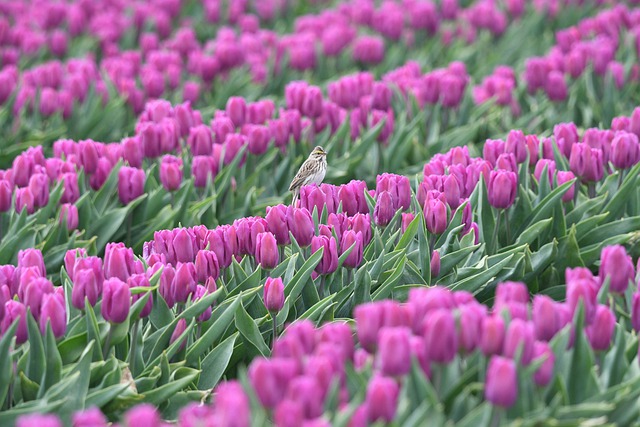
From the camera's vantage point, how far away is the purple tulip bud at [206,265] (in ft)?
11.6

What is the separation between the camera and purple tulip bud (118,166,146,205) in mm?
4844

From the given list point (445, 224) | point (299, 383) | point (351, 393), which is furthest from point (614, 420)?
point (445, 224)

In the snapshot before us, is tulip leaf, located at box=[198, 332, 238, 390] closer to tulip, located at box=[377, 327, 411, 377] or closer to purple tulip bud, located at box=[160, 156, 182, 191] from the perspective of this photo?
tulip, located at box=[377, 327, 411, 377]

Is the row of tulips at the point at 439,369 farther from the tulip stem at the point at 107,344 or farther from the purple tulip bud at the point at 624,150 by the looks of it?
the purple tulip bud at the point at 624,150

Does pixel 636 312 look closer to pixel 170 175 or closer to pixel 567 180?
pixel 567 180

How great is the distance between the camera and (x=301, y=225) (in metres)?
3.80

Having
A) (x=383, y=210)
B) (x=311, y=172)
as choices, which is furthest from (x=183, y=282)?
(x=311, y=172)

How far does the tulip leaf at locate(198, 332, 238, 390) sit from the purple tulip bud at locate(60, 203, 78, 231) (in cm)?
148

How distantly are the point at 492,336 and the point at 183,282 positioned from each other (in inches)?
48.1

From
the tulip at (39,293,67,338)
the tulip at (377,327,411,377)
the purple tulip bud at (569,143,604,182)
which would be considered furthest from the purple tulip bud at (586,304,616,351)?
the purple tulip bud at (569,143,604,182)

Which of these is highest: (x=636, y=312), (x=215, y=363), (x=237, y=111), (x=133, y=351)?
(x=237, y=111)

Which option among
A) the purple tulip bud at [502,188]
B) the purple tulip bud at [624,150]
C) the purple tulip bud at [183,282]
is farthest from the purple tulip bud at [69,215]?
the purple tulip bud at [624,150]

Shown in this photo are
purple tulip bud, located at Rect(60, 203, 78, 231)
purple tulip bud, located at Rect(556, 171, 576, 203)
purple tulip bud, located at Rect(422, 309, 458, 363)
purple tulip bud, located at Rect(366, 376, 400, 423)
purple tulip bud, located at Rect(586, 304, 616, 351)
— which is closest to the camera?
purple tulip bud, located at Rect(366, 376, 400, 423)

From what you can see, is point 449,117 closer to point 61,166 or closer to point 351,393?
point 61,166
